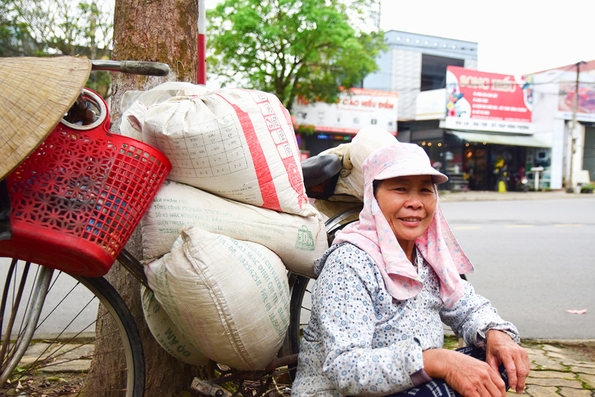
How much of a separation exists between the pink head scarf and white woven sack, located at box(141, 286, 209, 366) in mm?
688

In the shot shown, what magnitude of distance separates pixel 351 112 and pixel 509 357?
1961 cm

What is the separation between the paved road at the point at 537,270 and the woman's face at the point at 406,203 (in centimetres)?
254

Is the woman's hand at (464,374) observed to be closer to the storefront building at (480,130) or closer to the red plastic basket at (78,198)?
the red plastic basket at (78,198)

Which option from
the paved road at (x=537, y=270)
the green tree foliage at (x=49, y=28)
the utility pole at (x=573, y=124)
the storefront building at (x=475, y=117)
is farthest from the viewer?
the utility pole at (x=573, y=124)

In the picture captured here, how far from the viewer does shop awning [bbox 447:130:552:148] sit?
2088cm

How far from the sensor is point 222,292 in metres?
1.58

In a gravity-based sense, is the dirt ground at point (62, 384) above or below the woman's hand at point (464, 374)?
below

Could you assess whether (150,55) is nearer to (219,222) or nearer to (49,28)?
(219,222)

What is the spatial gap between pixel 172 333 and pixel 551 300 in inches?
154

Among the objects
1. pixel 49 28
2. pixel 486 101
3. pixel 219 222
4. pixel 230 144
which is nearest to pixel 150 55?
pixel 230 144

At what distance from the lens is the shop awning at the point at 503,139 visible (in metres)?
20.9

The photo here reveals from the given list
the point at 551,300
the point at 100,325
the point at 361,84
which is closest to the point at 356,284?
the point at 100,325

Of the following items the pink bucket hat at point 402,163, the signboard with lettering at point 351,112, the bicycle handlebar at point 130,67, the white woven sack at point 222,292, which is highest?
the signboard with lettering at point 351,112

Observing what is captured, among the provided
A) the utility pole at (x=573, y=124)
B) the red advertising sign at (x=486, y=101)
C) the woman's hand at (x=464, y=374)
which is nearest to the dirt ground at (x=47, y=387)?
the woman's hand at (x=464, y=374)
